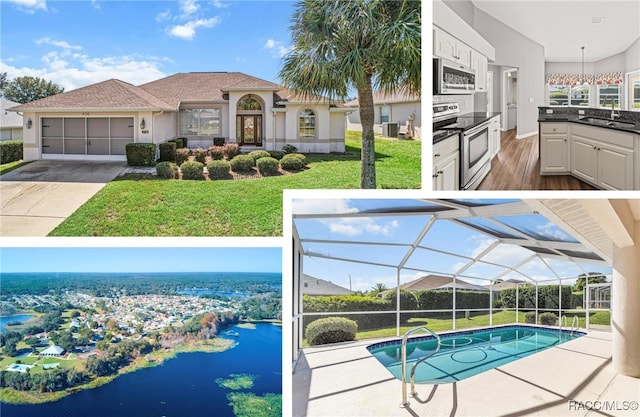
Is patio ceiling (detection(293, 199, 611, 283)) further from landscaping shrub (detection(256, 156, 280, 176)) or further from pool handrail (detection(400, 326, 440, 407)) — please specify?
landscaping shrub (detection(256, 156, 280, 176))

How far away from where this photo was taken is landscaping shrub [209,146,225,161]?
4844 millimetres

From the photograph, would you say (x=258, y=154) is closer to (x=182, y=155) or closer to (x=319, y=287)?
(x=182, y=155)

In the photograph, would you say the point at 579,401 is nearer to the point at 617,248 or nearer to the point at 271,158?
the point at 617,248

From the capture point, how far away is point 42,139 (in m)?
4.61

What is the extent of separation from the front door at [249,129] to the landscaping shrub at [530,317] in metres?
2.55

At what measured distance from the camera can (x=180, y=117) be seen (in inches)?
192

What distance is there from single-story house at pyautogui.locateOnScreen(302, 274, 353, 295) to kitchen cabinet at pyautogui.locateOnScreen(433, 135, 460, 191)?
0.90 meters

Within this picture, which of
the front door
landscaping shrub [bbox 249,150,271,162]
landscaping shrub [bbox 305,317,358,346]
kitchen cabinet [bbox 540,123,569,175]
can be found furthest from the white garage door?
kitchen cabinet [bbox 540,123,569,175]

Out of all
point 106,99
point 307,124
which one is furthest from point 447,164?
point 106,99

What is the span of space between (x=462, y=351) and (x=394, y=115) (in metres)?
1.93

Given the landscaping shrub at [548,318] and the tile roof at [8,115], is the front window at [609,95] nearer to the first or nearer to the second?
the landscaping shrub at [548,318]

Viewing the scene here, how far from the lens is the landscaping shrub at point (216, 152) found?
191 inches

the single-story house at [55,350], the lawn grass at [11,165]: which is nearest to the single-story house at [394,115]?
the lawn grass at [11,165]

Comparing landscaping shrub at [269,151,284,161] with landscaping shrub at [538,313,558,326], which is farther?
landscaping shrub at [269,151,284,161]
